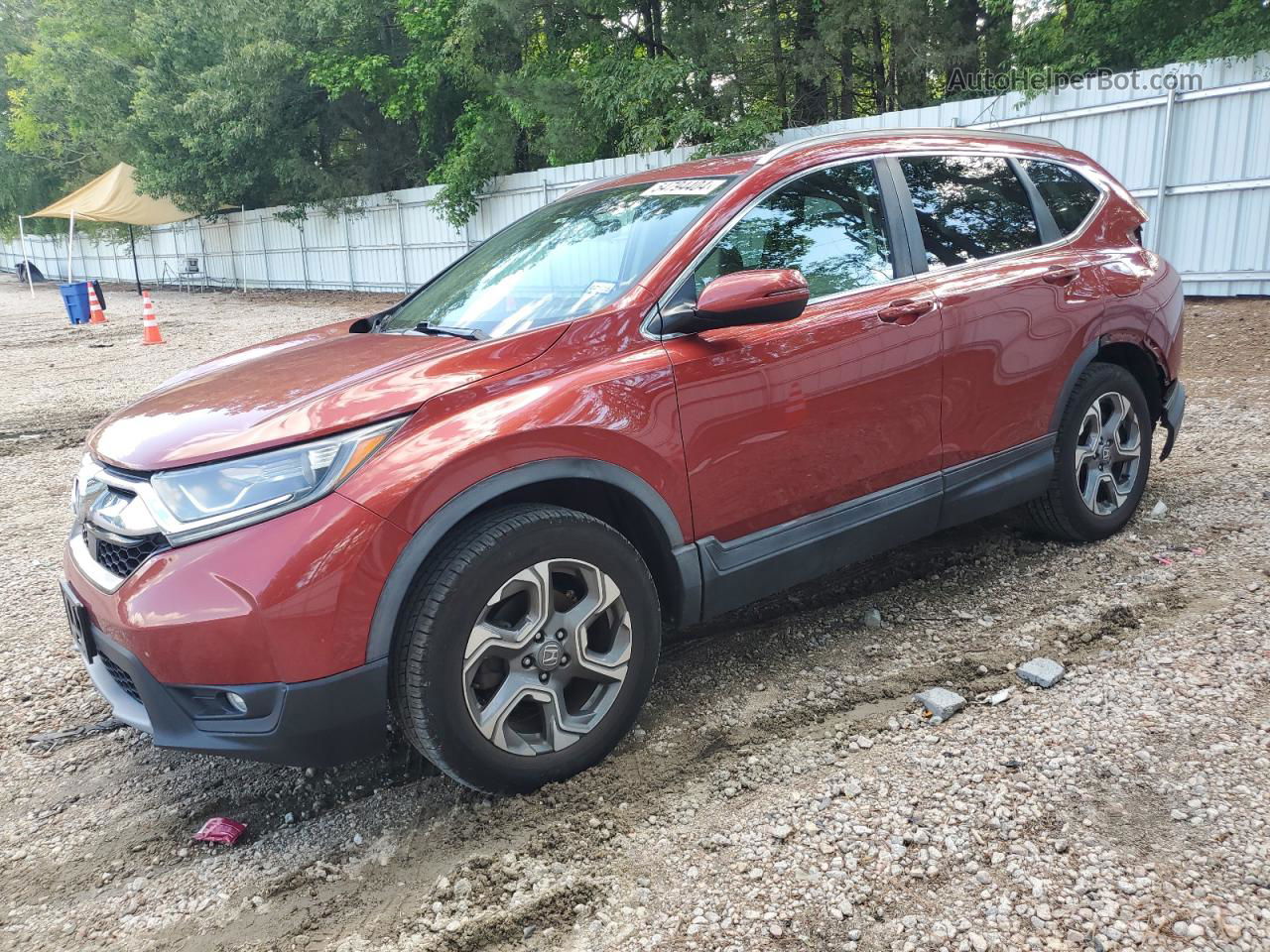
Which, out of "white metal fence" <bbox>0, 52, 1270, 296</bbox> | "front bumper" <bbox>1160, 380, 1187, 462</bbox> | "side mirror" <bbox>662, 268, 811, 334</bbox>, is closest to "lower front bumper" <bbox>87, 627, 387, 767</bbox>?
"side mirror" <bbox>662, 268, 811, 334</bbox>

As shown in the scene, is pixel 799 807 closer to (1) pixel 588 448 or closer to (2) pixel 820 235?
(1) pixel 588 448

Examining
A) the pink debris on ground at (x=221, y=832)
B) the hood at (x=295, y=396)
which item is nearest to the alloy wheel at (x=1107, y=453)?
the hood at (x=295, y=396)

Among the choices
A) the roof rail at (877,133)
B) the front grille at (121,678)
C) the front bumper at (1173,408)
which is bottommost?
the front grille at (121,678)

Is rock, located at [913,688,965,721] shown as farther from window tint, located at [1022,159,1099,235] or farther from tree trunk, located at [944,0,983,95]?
tree trunk, located at [944,0,983,95]

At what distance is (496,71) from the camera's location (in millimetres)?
21656

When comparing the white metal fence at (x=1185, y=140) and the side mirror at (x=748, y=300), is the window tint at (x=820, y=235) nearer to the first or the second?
the side mirror at (x=748, y=300)

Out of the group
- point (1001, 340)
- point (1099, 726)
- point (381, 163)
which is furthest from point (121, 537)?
point (381, 163)

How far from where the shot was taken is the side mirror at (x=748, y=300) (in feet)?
9.41

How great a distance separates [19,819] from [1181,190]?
41.2 ft

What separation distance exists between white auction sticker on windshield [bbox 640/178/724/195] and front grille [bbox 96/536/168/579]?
6.75 feet

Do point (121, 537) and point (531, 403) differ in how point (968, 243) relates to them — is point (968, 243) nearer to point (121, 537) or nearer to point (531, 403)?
point (531, 403)

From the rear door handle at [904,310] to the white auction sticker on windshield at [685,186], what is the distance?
751mm

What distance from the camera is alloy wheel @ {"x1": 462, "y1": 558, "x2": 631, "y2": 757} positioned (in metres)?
2.63

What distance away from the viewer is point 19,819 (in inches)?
115
